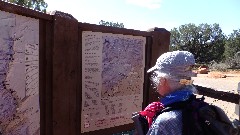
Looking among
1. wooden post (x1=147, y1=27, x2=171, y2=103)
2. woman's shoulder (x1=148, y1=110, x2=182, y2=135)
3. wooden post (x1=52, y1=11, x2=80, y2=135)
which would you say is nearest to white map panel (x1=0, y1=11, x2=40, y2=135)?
wooden post (x1=52, y1=11, x2=80, y2=135)

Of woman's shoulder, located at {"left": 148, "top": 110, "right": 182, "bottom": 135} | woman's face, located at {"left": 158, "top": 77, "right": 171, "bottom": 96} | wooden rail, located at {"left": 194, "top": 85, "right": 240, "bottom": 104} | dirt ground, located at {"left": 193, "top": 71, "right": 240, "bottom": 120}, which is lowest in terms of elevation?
dirt ground, located at {"left": 193, "top": 71, "right": 240, "bottom": 120}

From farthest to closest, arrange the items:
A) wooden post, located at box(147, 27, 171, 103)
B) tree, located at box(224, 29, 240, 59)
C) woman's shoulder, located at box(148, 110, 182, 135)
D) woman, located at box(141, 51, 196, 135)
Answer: tree, located at box(224, 29, 240, 59) < wooden post, located at box(147, 27, 171, 103) < woman, located at box(141, 51, 196, 135) < woman's shoulder, located at box(148, 110, 182, 135)

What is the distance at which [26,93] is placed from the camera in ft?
8.60

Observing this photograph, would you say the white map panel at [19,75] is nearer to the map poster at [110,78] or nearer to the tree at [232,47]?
the map poster at [110,78]

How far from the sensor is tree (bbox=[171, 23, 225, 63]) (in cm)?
6669

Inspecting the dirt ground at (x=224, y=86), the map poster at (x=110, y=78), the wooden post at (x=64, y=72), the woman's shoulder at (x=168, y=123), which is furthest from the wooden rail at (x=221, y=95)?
the woman's shoulder at (x=168, y=123)

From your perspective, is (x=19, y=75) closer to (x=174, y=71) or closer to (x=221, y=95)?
(x=174, y=71)

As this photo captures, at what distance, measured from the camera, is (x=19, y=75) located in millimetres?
2525

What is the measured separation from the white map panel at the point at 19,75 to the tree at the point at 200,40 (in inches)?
2561

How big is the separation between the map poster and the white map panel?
2.50 feet

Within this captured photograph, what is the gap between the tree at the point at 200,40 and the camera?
66688mm

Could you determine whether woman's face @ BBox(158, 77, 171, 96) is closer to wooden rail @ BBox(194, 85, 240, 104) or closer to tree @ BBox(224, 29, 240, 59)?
wooden rail @ BBox(194, 85, 240, 104)

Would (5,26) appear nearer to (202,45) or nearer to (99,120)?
(99,120)

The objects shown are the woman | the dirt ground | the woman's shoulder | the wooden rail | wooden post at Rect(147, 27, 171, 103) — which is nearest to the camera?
the woman's shoulder
